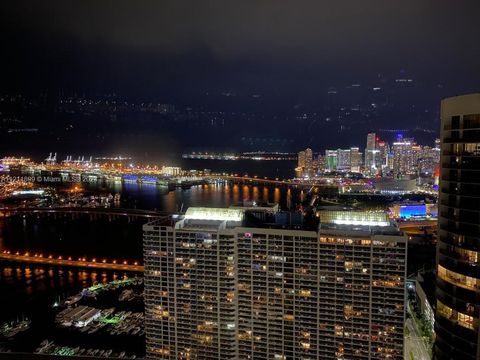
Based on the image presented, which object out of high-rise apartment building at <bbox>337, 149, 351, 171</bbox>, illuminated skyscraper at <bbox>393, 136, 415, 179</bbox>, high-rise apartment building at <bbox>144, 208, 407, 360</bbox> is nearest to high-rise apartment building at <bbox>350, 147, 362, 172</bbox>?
high-rise apartment building at <bbox>337, 149, 351, 171</bbox>

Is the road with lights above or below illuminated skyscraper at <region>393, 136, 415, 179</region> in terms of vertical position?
below

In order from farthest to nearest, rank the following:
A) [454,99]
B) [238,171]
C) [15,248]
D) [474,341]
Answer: [238,171] → [15,248] → [454,99] → [474,341]

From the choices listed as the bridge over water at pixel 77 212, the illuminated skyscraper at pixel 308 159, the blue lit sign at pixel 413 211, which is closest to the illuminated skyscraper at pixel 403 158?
the illuminated skyscraper at pixel 308 159

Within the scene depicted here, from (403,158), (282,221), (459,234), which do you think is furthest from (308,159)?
(459,234)

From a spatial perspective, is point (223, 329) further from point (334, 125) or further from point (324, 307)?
point (334, 125)

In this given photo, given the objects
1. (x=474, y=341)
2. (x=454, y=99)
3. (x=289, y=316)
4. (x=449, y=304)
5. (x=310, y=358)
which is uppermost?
(x=454, y=99)

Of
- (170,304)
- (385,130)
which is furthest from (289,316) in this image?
(385,130)

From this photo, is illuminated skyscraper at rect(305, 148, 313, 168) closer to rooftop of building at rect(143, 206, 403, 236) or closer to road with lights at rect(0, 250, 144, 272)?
road with lights at rect(0, 250, 144, 272)
